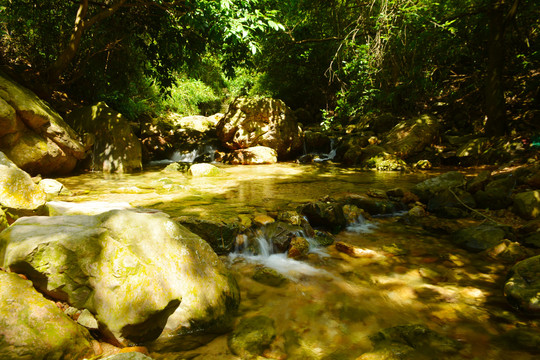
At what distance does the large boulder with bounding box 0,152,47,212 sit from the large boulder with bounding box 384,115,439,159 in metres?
10.2

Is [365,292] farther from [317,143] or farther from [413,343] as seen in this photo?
[317,143]

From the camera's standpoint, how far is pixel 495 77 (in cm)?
787

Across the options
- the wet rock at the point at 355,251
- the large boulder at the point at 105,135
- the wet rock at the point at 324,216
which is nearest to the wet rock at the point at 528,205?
the wet rock at the point at 355,251

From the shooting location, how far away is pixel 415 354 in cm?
188

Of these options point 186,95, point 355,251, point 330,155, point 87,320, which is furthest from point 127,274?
point 186,95

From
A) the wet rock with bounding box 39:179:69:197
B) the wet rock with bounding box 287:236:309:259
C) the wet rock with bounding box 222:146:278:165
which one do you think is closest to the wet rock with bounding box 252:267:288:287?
the wet rock with bounding box 287:236:309:259

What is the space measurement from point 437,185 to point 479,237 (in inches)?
88.6

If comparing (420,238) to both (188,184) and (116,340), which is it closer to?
(116,340)

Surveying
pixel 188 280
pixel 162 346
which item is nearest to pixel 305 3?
pixel 188 280

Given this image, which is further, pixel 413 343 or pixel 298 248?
pixel 298 248

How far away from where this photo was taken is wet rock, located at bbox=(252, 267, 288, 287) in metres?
2.89

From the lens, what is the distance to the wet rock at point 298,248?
348 centimetres

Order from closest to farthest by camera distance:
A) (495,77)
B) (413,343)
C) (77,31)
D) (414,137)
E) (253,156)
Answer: (413,343), (77,31), (495,77), (414,137), (253,156)

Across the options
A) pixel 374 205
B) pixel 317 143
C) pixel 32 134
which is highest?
pixel 32 134
